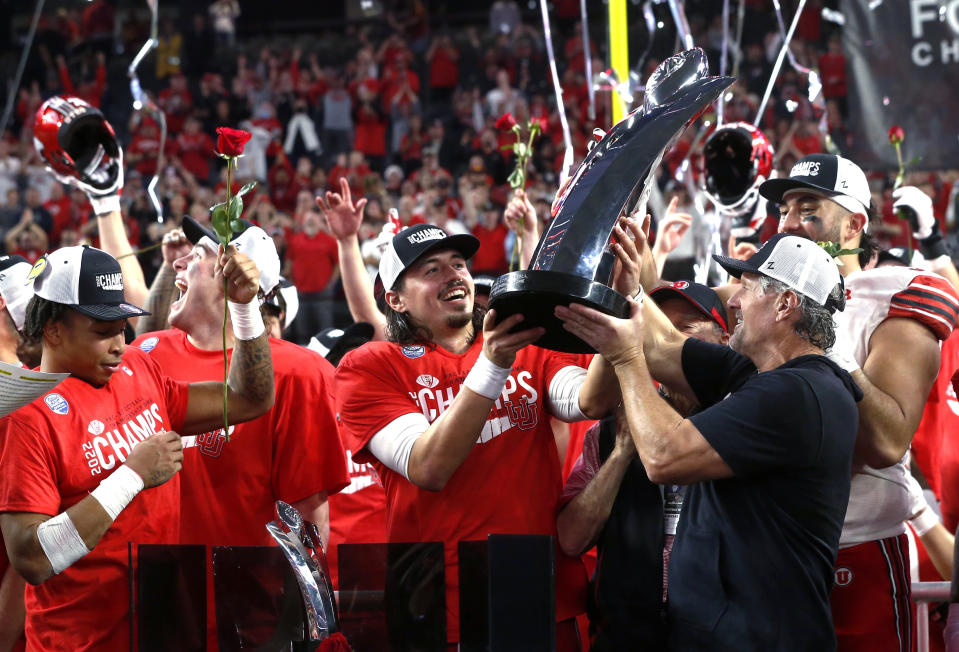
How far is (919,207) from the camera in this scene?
4926mm

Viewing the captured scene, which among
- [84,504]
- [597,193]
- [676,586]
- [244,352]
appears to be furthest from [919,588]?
[84,504]

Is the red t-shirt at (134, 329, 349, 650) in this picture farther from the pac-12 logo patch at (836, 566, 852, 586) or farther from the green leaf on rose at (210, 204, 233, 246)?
the pac-12 logo patch at (836, 566, 852, 586)

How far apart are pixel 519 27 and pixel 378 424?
12.3 meters

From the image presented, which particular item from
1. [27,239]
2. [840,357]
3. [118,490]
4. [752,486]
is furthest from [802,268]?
[27,239]

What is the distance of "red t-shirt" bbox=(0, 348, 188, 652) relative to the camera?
9.48 feet

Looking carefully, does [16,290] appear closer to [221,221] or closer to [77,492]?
[77,492]

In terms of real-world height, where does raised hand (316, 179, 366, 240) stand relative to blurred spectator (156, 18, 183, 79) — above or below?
below

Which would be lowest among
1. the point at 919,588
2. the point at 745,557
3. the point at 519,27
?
the point at 919,588

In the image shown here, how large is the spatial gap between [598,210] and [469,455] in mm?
877

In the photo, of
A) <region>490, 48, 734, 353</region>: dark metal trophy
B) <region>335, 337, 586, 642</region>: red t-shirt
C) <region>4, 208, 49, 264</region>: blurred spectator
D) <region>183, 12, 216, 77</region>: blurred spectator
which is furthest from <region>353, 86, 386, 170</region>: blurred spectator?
<region>490, 48, 734, 353</region>: dark metal trophy

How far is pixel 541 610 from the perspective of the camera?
2.43 m

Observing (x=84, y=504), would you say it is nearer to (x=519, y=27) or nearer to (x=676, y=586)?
(x=676, y=586)

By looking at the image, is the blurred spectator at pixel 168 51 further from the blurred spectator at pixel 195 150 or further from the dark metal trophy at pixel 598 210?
the dark metal trophy at pixel 598 210

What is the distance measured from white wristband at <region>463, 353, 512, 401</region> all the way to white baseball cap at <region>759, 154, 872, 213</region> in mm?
1479
